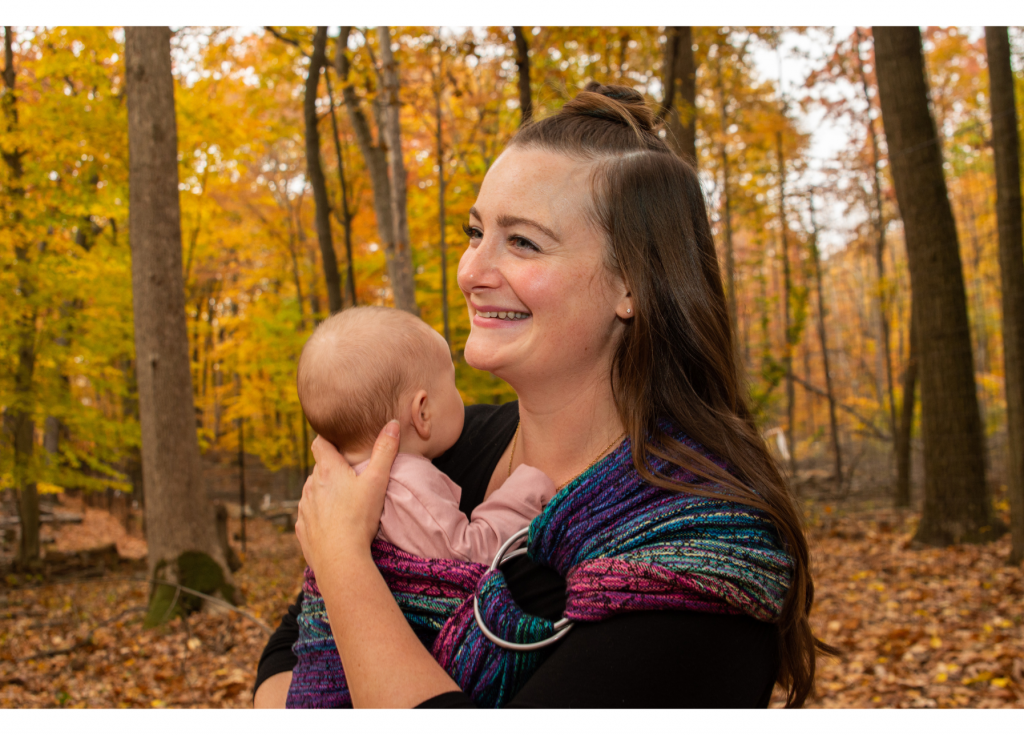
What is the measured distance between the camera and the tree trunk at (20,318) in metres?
7.71

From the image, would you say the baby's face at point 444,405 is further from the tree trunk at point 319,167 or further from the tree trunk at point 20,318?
the tree trunk at point 20,318

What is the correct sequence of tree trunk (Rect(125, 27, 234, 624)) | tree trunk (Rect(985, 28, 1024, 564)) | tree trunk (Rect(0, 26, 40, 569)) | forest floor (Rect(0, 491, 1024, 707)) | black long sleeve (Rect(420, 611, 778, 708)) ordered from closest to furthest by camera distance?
black long sleeve (Rect(420, 611, 778, 708)) → forest floor (Rect(0, 491, 1024, 707)) → tree trunk (Rect(985, 28, 1024, 564)) → tree trunk (Rect(125, 27, 234, 624)) → tree trunk (Rect(0, 26, 40, 569))

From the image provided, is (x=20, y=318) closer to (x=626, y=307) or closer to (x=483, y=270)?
(x=483, y=270)

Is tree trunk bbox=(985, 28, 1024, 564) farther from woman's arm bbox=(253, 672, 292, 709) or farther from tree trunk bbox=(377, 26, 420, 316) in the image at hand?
woman's arm bbox=(253, 672, 292, 709)

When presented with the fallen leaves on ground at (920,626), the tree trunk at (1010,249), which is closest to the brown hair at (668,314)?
the fallen leaves on ground at (920,626)

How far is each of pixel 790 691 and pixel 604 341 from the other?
2.57ft

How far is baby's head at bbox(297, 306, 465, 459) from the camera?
58.9 inches

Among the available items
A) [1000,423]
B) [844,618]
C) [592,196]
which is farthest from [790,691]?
[1000,423]

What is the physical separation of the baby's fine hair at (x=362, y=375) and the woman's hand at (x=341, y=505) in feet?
0.33

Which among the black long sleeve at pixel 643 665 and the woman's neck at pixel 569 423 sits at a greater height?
the woman's neck at pixel 569 423

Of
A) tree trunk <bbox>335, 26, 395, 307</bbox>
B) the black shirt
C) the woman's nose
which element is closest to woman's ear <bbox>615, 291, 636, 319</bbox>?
the woman's nose

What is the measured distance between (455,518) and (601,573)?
0.40 meters

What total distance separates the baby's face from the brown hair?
0.40 m

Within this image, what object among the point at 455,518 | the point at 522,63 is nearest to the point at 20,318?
the point at 522,63
